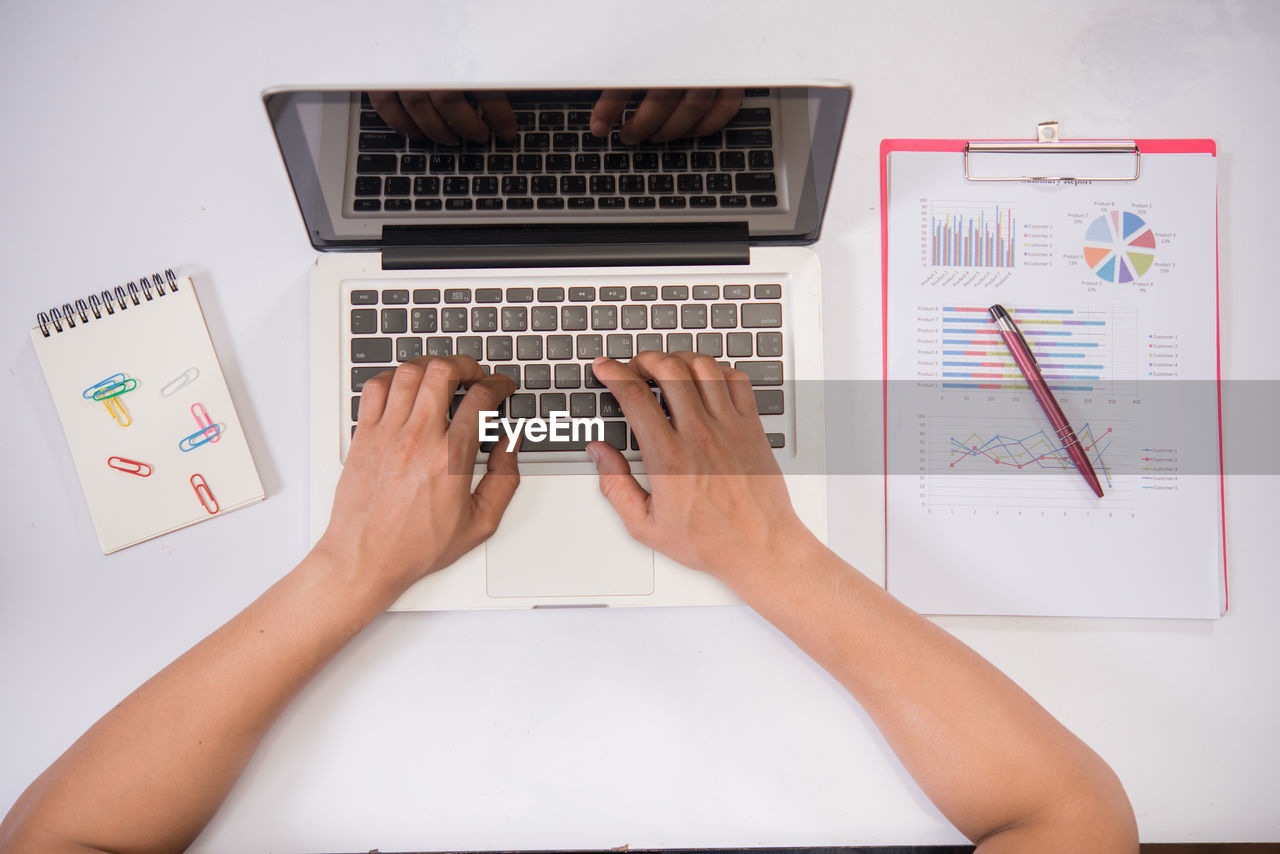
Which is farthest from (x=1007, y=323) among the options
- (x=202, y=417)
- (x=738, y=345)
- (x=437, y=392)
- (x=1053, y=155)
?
(x=202, y=417)

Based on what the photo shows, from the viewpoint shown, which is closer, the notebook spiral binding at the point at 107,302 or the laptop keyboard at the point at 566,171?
the laptop keyboard at the point at 566,171

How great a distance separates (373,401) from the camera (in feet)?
2.37

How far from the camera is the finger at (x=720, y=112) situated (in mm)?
650

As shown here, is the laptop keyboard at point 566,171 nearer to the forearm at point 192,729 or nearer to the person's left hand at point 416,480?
the person's left hand at point 416,480

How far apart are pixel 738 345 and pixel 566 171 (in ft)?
0.82

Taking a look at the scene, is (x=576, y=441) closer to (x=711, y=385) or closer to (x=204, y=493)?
(x=711, y=385)

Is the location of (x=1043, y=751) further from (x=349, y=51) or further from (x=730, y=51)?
(x=349, y=51)

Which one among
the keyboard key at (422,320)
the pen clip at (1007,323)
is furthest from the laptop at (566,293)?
the pen clip at (1007,323)

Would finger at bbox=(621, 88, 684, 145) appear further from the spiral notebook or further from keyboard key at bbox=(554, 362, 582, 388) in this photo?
the spiral notebook

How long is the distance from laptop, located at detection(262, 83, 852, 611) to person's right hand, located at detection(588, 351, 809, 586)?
3 centimetres

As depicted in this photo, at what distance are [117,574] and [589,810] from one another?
58cm

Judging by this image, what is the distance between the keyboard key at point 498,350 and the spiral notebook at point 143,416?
30 centimetres

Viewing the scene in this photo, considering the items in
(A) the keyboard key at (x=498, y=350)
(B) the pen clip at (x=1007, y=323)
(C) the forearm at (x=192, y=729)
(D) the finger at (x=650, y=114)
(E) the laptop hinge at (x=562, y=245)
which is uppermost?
(D) the finger at (x=650, y=114)

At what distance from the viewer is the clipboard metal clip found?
82 centimetres
